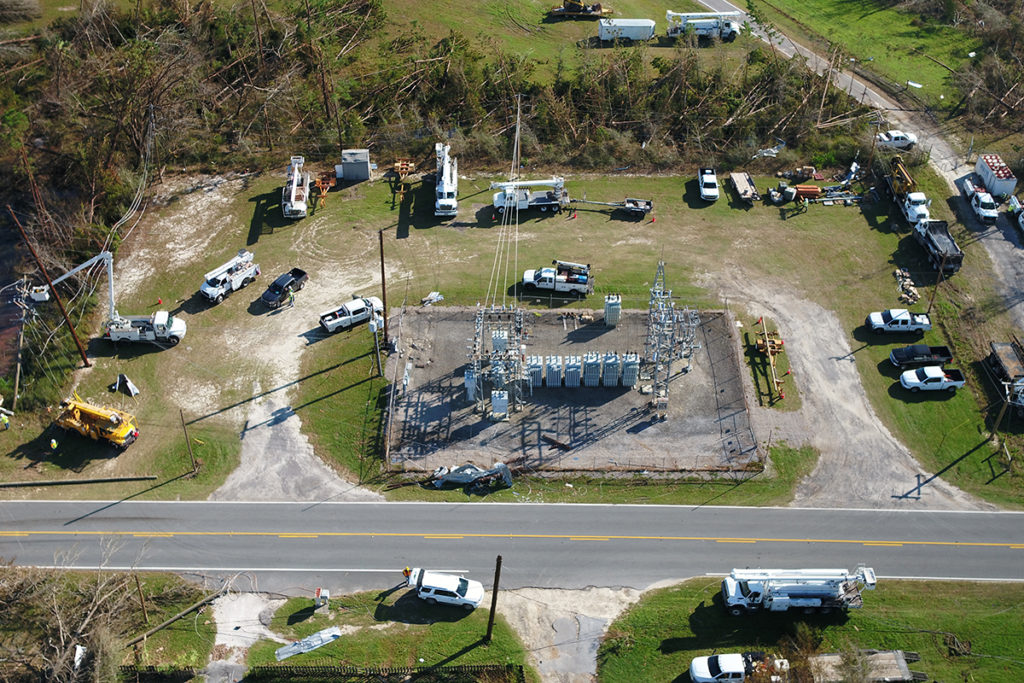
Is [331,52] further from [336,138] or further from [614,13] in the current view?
[614,13]

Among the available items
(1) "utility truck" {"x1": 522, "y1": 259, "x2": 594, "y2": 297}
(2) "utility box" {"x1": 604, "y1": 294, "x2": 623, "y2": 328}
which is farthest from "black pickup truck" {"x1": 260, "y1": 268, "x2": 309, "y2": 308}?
(2) "utility box" {"x1": 604, "y1": 294, "x2": 623, "y2": 328}

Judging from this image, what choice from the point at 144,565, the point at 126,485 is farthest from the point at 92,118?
the point at 144,565

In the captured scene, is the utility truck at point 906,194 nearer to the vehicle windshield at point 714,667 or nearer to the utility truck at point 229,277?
the vehicle windshield at point 714,667

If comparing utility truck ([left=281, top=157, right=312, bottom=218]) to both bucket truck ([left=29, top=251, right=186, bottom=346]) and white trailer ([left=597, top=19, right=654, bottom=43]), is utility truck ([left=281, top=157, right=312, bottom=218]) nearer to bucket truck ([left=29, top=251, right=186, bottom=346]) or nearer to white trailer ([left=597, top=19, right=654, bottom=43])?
bucket truck ([left=29, top=251, right=186, bottom=346])

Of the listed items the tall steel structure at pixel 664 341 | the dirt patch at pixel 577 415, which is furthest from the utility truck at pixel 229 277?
the tall steel structure at pixel 664 341

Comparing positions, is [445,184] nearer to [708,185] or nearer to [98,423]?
[708,185]

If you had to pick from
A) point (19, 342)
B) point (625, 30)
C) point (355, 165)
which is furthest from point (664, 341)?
point (625, 30)
